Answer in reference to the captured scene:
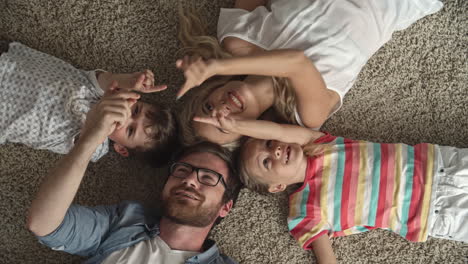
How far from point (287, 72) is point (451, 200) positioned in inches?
26.1

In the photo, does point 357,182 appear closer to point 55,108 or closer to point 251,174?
point 251,174

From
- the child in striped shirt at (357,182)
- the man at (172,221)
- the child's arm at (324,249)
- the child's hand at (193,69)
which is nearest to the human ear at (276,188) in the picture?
the child in striped shirt at (357,182)

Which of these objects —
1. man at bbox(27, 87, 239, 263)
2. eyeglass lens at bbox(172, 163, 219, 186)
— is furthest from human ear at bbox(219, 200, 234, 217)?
eyeglass lens at bbox(172, 163, 219, 186)

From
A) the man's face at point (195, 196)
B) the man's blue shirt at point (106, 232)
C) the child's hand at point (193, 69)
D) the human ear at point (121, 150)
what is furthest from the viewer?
the human ear at point (121, 150)

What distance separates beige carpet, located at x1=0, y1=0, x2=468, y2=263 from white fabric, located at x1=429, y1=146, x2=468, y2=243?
0.41ft

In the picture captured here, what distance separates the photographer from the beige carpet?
51.9 inches

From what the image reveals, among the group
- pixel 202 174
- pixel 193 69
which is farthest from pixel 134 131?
pixel 193 69

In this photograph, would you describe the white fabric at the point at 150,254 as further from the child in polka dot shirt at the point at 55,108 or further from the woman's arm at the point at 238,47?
Answer: the woman's arm at the point at 238,47

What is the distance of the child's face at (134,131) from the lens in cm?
118

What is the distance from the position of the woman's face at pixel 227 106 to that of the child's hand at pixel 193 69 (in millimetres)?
172

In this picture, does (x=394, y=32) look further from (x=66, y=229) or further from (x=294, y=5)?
(x=66, y=229)

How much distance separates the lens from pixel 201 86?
1.27 metres

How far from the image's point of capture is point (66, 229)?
3.34 feet

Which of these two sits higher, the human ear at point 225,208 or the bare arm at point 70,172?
the bare arm at point 70,172
